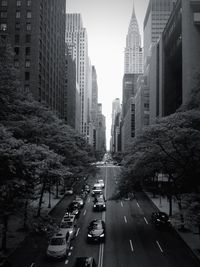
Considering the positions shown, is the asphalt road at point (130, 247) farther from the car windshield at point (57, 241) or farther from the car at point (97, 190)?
the car at point (97, 190)

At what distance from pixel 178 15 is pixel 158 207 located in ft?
124

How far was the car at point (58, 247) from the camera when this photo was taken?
22047 mm

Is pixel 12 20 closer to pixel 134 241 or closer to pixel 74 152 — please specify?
pixel 74 152

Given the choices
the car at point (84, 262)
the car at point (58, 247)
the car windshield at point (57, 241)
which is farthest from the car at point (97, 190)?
the car at point (84, 262)

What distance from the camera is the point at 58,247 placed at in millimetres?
22484

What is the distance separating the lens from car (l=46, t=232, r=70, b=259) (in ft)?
72.3

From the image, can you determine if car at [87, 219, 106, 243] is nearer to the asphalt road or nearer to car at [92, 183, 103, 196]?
the asphalt road

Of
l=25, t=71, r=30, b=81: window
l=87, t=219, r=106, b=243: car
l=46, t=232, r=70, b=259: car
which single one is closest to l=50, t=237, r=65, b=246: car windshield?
l=46, t=232, r=70, b=259: car

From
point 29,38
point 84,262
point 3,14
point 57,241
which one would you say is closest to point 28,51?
point 29,38

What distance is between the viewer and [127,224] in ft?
112

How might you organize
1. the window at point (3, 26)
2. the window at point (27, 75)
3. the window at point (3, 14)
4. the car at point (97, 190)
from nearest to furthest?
the car at point (97, 190) < the window at point (27, 75) < the window at point (3, 26) < the window at point (3, 14)

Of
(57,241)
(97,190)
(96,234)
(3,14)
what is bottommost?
(96,234)

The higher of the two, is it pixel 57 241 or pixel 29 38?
pixel 29 38

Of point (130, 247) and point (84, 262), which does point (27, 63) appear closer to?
point (130, 247)
